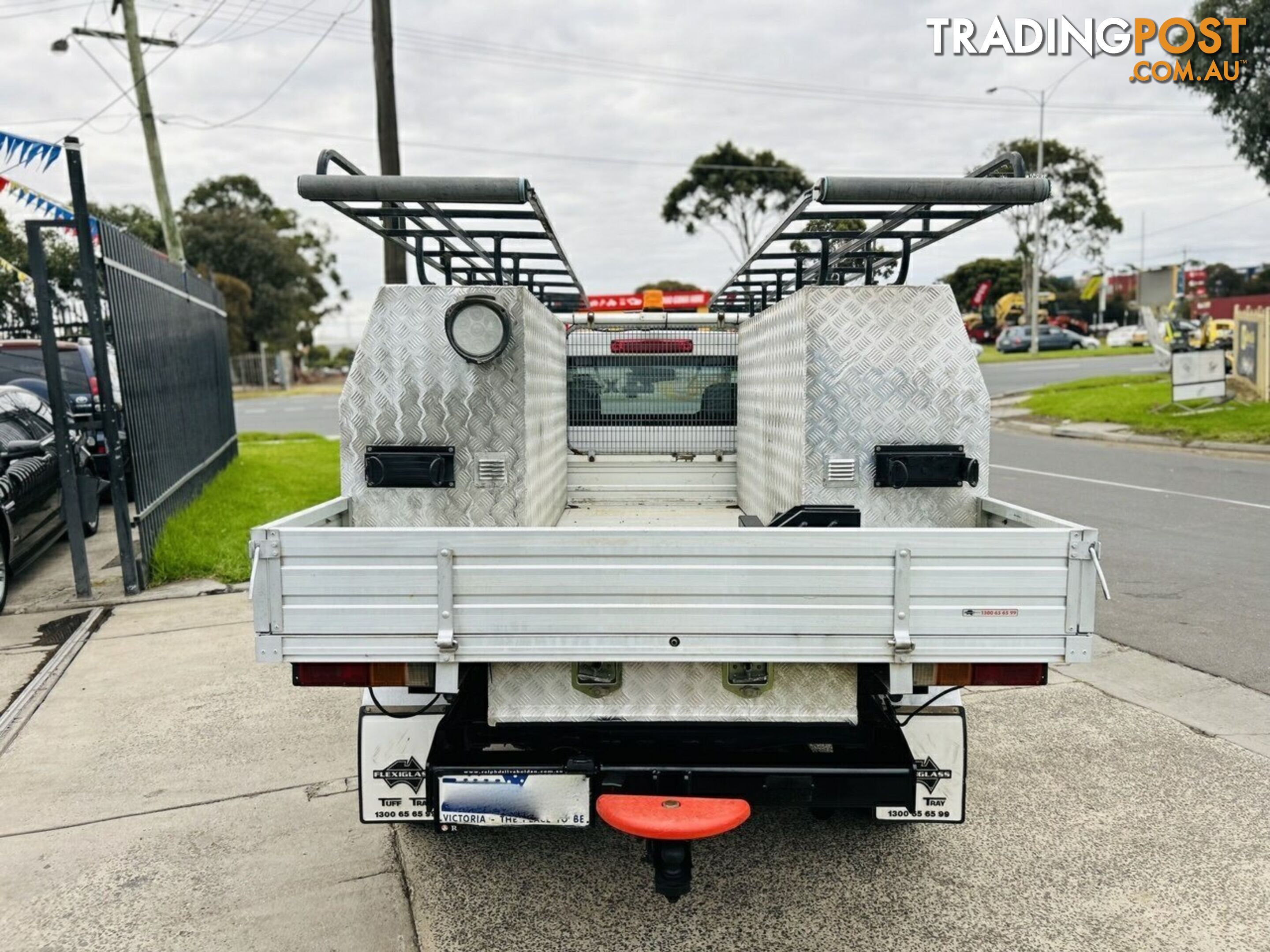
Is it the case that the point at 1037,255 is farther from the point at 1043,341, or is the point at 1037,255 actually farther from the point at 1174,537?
the point at 1174,537

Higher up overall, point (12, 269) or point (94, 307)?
point (12, 269)

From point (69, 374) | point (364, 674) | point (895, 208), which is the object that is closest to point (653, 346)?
point (895, 208)

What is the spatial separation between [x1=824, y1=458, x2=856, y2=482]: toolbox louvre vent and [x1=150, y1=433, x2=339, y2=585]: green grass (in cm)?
335

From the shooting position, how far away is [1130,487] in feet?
37.7

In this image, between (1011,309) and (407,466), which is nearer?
(407,466)

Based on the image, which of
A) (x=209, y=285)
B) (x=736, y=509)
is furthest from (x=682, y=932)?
(x=209, y=285)

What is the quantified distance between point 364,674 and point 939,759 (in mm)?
1966

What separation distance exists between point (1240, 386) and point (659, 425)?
17.0m

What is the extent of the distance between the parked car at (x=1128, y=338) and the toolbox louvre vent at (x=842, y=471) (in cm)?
4637

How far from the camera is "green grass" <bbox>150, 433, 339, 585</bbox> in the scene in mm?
7652

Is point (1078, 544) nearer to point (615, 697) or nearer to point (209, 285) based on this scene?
point (615, 697)

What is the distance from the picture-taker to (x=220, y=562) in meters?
7.76

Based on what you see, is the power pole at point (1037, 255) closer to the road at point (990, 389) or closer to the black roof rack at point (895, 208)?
the road at point (990, 389)

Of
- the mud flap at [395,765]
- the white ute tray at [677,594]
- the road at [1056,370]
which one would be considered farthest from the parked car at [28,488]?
the road at [1056,370]
